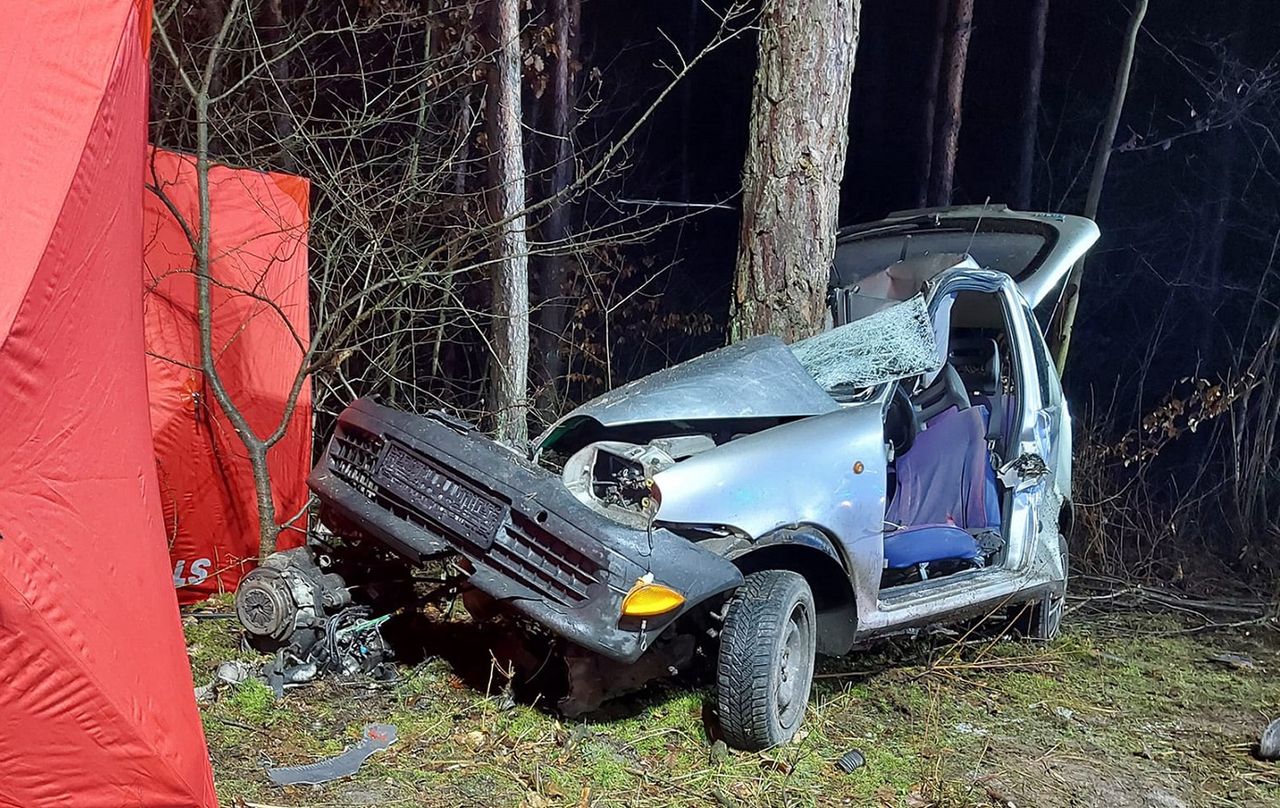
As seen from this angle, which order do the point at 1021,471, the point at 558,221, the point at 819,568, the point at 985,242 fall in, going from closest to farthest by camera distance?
the point at 819,568
the point at 1021,471
the point at 985,242
the point at 558,221

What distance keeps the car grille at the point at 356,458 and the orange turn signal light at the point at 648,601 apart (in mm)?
1192

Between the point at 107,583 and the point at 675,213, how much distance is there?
47.8ft

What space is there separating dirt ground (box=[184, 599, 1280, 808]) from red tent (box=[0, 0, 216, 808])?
577 mm

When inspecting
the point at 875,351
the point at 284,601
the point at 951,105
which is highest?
the point at 951,105

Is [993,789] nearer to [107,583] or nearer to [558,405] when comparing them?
[107,583]

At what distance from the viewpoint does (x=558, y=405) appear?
30.8 ft

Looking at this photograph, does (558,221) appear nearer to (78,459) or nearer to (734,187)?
(734,187)

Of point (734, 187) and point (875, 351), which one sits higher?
point (734, 187)

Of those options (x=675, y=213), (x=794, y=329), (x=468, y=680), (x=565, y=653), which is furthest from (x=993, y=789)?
(x=675, y=213)

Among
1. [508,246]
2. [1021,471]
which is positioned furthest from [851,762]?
[508,246]

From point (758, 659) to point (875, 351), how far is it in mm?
1536

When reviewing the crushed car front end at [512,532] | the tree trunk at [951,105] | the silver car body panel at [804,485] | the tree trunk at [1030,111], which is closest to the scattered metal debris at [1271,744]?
the silver car body panel at [804,485]

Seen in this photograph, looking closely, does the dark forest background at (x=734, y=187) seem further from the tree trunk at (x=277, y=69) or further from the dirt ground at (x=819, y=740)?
the dirt ground at (x=819, y=740)

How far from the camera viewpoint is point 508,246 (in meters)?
7.25
